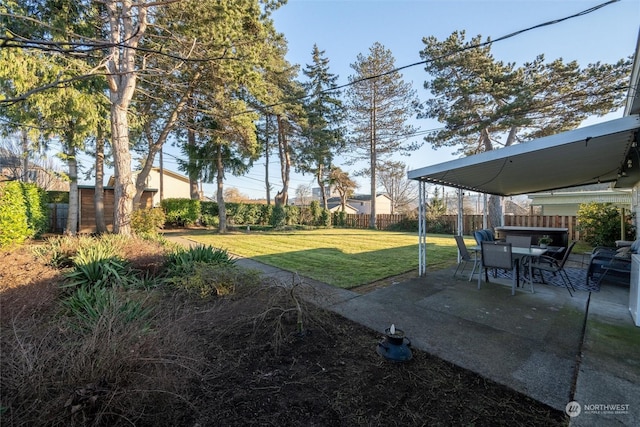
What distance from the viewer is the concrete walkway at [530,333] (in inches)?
83.0

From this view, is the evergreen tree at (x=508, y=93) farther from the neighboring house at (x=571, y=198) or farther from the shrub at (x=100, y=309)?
the shrub at (x=100, y=309)

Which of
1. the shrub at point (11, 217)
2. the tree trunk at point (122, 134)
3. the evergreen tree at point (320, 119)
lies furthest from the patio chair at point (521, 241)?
the evergreen tree at point (320, 119)

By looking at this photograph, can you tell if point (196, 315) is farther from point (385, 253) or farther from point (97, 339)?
point (385, 253)

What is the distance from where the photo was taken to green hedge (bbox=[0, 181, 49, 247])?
6.41 meters

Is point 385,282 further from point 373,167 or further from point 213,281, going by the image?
point 373,167

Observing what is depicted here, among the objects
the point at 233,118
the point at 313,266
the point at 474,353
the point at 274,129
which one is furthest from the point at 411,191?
the point at 474,353

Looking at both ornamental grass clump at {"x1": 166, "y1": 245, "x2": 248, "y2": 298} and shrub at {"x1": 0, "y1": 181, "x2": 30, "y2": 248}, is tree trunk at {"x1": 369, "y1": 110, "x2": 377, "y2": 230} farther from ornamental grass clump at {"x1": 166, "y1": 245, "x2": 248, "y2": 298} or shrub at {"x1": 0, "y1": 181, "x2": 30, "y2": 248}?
shrub at {"x1": 0, "y1": 181, "x2": 30, "y2": 248}

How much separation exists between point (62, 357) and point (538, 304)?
18.1ft

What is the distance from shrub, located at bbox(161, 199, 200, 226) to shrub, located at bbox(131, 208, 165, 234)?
9.12 metres

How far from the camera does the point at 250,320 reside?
3156 mm

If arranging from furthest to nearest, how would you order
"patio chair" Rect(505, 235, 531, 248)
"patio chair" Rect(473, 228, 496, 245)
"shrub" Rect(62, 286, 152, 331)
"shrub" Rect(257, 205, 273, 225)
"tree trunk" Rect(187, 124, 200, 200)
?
"shrub" Rect(257, 205, 273, 225) → "tree trunk" Rect(187, 124, 200, 200) → "patio chair" Rect(473, 228, 496, 245) → "patio chair" Rect(505, 235, 531, 248) → "shrub" Rect(62, 286, 152, 331)

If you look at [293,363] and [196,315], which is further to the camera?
[196,315]

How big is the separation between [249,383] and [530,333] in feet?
10.4

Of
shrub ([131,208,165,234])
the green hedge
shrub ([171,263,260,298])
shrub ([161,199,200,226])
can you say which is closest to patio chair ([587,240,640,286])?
shrub ([171,263,260,298])
